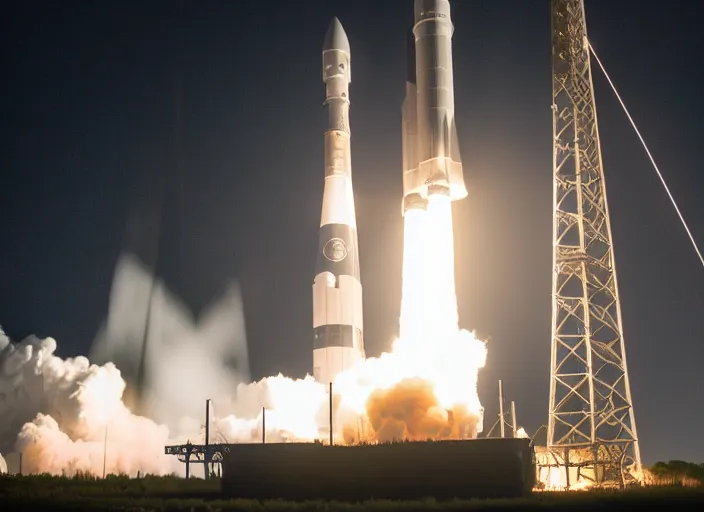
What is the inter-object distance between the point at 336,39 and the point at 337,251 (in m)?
12.4

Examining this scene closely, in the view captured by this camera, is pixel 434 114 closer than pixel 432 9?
Yes

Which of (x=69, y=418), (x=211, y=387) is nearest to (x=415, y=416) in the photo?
(x=69, y=418)

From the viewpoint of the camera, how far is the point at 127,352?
77.1 metres

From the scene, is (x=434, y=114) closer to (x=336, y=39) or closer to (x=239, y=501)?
(x=336, y=39)

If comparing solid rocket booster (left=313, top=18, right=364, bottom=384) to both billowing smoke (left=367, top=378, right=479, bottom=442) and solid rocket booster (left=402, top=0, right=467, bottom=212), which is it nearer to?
solid rocket booster (left=402, top=0, right=467, bottom=212)

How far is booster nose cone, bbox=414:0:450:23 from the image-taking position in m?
51.0

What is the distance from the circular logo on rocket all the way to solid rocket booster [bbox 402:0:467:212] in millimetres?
7682

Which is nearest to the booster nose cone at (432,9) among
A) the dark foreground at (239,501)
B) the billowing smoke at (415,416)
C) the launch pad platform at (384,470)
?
the billowing smoke at (415,416)

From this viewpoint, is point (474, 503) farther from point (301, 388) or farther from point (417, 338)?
point (301, 388)

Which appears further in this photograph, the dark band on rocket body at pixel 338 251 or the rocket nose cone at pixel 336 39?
the rocket nose cone at pixel 336 39

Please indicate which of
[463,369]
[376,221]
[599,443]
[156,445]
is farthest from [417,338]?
[156,445]

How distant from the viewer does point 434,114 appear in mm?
49625

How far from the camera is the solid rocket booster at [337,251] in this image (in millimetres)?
56406

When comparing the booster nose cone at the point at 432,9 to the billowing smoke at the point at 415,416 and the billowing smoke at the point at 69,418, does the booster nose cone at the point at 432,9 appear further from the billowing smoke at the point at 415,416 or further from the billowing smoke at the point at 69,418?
the billowing smoke at the point at 69,418
